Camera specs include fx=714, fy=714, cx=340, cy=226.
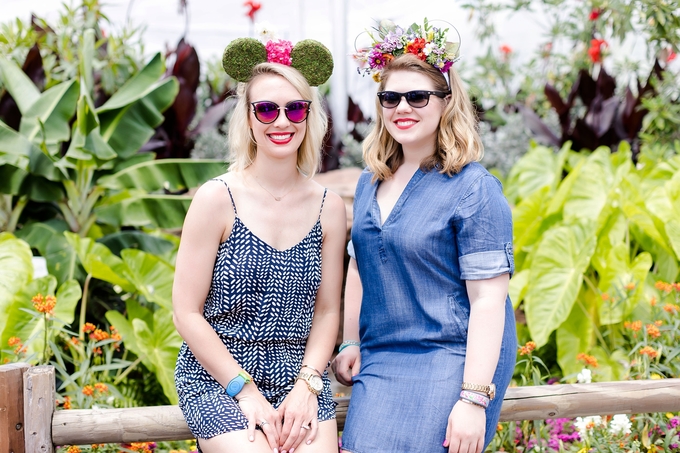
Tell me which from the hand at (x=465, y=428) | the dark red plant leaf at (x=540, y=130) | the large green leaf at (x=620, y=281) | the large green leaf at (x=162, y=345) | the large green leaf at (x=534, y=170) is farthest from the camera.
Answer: the dark red plant leaf at (x=540, y=130)

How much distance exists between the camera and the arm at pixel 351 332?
245 centimetres

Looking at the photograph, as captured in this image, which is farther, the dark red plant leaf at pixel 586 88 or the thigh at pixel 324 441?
the dark red plant leaf at pixel 586 88

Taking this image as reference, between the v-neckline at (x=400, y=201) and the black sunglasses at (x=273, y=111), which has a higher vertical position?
the black sunglasses at (x=273, y=111)

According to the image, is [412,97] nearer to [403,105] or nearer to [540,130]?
[403,105]

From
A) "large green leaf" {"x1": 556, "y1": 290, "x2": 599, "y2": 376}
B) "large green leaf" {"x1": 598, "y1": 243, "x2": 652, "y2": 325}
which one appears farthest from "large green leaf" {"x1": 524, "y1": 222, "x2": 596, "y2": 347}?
"large green leaf" {"x1": 556, "y1": 290, "x2": 599, "y2": 376}

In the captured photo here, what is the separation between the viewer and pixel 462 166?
2279mm

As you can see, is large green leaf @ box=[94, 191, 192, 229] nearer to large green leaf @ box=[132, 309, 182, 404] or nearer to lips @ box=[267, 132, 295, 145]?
large green leaf @ box=[132, 309, 182, 404]

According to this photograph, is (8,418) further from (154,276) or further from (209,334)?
(154,276)

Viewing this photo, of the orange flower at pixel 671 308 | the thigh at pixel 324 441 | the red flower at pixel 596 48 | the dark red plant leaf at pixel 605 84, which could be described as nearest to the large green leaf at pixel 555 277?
the orange flower at pixel 671 308

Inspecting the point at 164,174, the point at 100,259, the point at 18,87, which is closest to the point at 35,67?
the point at 18,87

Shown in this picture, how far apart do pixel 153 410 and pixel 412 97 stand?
1391 mm

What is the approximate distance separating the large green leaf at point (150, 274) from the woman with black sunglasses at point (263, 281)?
5.27ft

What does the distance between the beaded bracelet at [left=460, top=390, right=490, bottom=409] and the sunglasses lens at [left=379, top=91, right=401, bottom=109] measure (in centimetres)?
92

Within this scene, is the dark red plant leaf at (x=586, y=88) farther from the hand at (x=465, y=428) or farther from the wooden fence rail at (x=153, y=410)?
the hand at (x=465, y=428)
